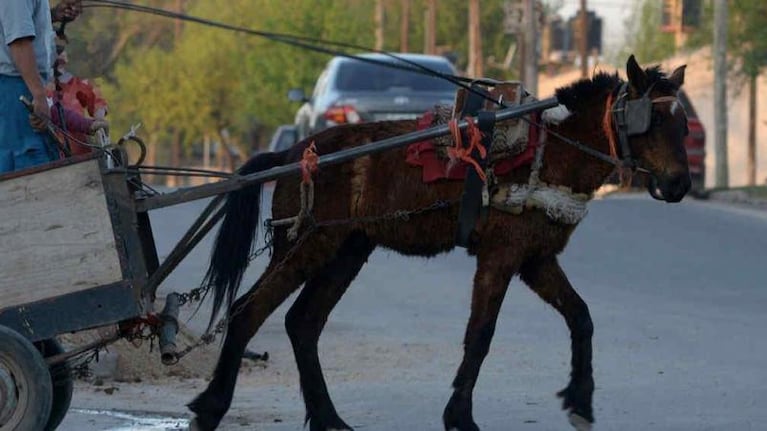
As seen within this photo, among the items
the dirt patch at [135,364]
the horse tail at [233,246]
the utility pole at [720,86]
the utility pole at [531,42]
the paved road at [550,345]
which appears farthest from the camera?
the utility pole at [531,42]

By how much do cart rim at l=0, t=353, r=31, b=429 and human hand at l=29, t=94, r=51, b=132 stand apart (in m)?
1.10

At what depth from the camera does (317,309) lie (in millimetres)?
8766

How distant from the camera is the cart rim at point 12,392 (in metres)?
7.45

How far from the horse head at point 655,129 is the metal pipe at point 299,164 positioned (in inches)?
15.8

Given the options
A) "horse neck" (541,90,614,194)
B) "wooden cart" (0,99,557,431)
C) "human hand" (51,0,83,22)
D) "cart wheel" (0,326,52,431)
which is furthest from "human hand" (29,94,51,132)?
"horse neck" (541,90,614,194)

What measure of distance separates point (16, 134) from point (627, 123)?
2.88 m

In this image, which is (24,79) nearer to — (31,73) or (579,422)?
(31,73)

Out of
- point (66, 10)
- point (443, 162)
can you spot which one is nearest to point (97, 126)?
point (66, 10)

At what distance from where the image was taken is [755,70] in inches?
1441

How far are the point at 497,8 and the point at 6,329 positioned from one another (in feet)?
188

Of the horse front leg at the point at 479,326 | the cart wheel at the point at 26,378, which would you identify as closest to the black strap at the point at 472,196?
the horse front leg at the point at 479,326

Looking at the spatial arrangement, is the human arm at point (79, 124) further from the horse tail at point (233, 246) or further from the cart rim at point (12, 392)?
the cart rim at point (12, 392)

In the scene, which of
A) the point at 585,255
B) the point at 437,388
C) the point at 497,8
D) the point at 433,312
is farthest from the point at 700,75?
the point at 437,388

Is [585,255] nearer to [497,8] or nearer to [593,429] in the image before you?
[593,429]
